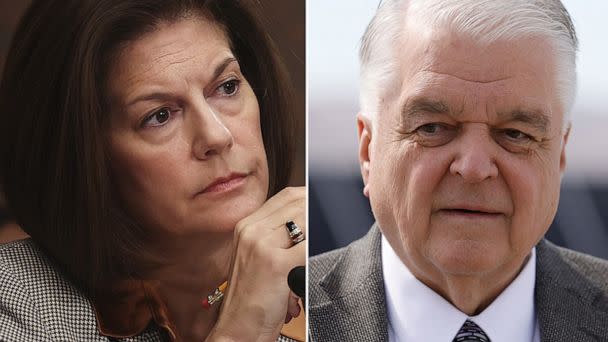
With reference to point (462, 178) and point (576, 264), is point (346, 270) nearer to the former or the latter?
point (462, 178)

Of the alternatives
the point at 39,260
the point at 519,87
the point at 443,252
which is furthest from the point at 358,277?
the point at 39,260

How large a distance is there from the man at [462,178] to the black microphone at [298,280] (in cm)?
5

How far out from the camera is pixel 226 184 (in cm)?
295

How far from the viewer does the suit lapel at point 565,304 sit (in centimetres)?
301

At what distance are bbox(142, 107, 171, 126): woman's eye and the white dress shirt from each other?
777 mm

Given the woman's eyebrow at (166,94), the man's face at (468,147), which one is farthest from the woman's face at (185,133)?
the man's face at (468,147)

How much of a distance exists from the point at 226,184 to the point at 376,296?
577 millimetres

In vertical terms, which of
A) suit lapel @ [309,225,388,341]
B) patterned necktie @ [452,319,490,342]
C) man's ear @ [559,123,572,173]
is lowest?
patterned necktie @ [452,319,490,342]

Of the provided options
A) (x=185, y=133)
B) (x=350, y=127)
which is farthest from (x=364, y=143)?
(x=185, y=133)

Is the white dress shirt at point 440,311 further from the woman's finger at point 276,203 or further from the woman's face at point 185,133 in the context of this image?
the woman's face at point 185,133

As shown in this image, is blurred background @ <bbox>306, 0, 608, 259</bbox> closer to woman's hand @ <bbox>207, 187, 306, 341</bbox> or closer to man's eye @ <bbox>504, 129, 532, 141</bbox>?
woman's hand @ <bbox>207, 187, 306, 341</bbox>

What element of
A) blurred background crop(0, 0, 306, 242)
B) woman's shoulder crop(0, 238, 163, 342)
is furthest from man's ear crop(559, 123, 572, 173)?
woman's shoulder crop(0, 238, 163, 342)

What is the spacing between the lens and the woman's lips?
2.93 metres

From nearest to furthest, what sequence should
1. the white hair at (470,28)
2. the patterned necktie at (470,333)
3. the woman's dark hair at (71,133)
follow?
the woman's dark hair at (71,133)
the white hair at (470,28)
the patterned necktie at (470,333)
